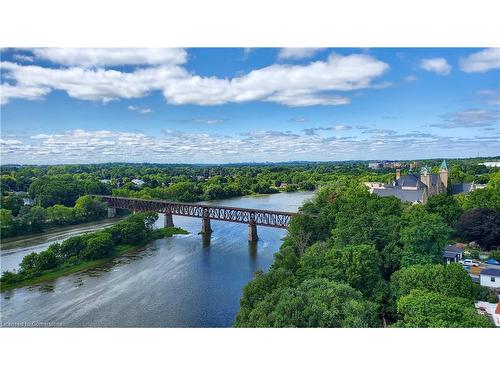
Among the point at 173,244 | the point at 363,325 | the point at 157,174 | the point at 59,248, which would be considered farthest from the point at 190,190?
the point at 363,325

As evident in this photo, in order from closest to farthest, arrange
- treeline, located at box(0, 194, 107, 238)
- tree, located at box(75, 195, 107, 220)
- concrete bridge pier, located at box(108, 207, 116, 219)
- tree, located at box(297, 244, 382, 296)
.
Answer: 1. tree, located at box(297, 244, 382, 296)
2. treeline, located at box(0, 194, 107, 238)
3. tree, located at box(75, 195, 107, 220)
4. concrete bridge pier, located at box(108, 207, 116, 219)

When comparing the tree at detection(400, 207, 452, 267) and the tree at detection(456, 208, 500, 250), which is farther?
the tree at detection(456, 208, 500, 250)

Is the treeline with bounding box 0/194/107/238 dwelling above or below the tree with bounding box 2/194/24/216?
below

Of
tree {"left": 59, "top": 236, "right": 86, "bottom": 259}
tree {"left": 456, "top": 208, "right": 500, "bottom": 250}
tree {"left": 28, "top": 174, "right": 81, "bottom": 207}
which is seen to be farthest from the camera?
tree {"left": 28, "top": 174, "right": 81, "bottom": 207}

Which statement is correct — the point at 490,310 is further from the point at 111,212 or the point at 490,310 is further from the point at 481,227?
the point at 111,212

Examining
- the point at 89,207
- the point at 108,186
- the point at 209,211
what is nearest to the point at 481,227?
the point at 209,211

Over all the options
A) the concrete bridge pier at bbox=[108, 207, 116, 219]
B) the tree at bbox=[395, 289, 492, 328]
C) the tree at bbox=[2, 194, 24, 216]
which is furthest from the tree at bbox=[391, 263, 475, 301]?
the concrete bridge pier at bbox=[108, 207, 116, 219]

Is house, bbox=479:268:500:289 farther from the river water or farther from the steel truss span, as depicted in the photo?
the steel truss span

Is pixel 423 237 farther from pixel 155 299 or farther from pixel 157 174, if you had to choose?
pixel 157 174
